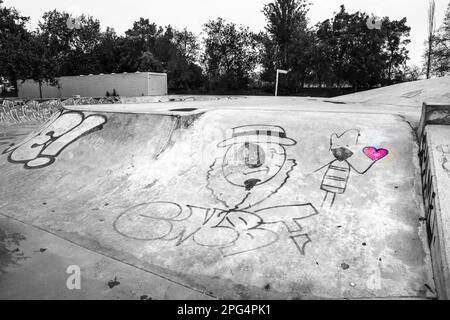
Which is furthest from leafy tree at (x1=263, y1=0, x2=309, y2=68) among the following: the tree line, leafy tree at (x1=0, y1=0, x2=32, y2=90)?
leafy tree at (x1=0, y1=0, x2=32, y2=90)

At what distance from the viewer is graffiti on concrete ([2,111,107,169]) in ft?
25.1

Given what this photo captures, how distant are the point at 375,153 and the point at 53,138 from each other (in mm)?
7820

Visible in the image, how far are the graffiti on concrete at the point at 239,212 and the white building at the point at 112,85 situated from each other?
27050 mm

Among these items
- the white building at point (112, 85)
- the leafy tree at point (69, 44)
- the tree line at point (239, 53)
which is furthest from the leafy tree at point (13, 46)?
the leafy tree at point (69, 44)

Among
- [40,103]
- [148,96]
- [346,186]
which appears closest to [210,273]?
[346,186]

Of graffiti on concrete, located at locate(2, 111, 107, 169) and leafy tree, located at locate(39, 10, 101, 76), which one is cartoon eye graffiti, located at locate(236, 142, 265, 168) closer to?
graffiti on concrete, located at locate(2, 111, 107, 169)

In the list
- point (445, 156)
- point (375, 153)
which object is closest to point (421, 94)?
point (375, 153)

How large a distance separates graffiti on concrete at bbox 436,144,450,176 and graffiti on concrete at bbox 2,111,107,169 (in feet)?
23.8

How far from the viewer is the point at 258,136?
6219 millimetres

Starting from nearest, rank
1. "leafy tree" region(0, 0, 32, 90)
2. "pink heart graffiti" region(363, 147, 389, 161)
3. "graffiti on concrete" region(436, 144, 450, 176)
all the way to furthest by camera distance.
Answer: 1. "graffiti on concrete" region(436, 144, 450, 176)
2. "pink heart graffiti" region(363, 147, 389, 161)
3. "leafy tree" region(0, 0, 32, 90)

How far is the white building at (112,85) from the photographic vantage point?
3103cm

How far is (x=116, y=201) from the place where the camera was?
5598 millimetres

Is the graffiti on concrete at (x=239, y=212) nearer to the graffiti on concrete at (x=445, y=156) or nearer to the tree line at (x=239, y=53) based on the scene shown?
the graffiti on concrete at (x=445, y=156)

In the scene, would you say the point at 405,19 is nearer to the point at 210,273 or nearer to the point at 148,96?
the point at 148,96
